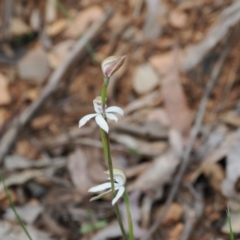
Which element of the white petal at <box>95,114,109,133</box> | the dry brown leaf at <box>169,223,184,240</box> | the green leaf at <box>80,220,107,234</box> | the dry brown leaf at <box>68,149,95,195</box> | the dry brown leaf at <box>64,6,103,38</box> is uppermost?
the white petal at <box>95,114,109,133</box>

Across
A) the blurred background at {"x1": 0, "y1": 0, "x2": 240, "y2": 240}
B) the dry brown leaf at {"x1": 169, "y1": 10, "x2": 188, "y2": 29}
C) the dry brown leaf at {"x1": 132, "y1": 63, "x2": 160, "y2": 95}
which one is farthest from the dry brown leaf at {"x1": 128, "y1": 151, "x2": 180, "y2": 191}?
the dry brown leaf at {"x1": 169, "y1": 10, "x2": 188, "y2": 29}

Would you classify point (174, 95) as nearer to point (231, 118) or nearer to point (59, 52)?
point (231, 118)

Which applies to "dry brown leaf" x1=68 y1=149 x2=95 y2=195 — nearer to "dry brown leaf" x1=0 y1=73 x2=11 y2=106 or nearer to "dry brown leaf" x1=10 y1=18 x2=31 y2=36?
"dry brown leaf" x1=0 y1=73 x2=11 y2=106

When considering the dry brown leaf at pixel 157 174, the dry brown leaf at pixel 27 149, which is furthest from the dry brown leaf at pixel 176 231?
the dry brown leaf at pixel 27 149

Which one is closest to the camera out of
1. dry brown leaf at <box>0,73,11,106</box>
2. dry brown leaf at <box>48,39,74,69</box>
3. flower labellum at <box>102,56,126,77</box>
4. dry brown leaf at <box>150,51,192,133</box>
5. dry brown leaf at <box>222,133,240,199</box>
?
flower labellum at <box>102,56,126,77</box>

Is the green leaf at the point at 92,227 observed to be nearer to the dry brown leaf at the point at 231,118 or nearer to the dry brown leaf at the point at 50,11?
the dry brown leaf at the point at 231,118

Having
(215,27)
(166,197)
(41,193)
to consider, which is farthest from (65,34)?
(166,197)

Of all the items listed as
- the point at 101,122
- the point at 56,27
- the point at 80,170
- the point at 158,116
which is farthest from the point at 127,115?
the point at 101,122
